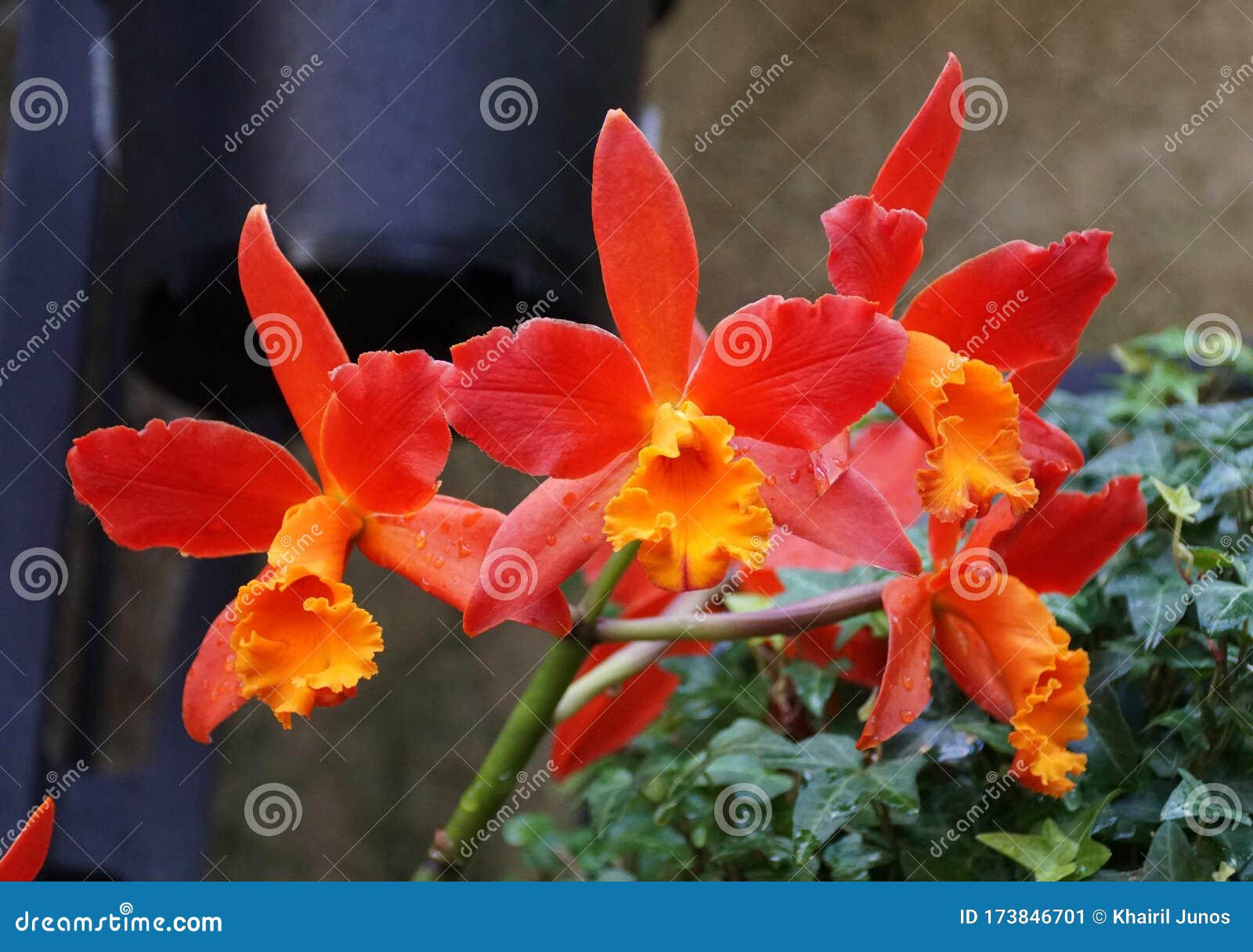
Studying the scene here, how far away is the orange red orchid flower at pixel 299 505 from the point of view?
25.5 inches

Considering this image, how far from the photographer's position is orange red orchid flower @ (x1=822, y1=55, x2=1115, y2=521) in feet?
2.10

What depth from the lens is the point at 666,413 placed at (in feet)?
2.18

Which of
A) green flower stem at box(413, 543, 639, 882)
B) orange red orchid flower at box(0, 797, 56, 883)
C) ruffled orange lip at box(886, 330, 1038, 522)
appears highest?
ruffled orange lip at box(886, 330, 1038, 522)

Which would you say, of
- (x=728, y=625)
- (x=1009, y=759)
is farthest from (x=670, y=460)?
(x=1009, y=759)

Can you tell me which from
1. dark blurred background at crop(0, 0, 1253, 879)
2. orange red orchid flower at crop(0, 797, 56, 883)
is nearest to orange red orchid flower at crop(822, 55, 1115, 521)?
dark blurred background at crop(0, 0, 1253, 879)

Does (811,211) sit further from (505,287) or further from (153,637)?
(153,637)

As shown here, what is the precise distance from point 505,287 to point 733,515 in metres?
0.41

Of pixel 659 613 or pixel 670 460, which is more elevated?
pixel 670 460

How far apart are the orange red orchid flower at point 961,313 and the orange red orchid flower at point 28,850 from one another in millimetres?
566

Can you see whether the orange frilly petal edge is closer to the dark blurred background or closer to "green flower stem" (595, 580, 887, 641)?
"green flower stem" (595, 580, 887, 641)

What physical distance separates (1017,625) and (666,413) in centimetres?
27

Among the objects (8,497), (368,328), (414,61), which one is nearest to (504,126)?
(414,61)

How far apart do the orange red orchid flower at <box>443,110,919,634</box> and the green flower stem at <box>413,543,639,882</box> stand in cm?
7

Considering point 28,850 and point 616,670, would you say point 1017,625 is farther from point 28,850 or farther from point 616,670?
point 28,850
